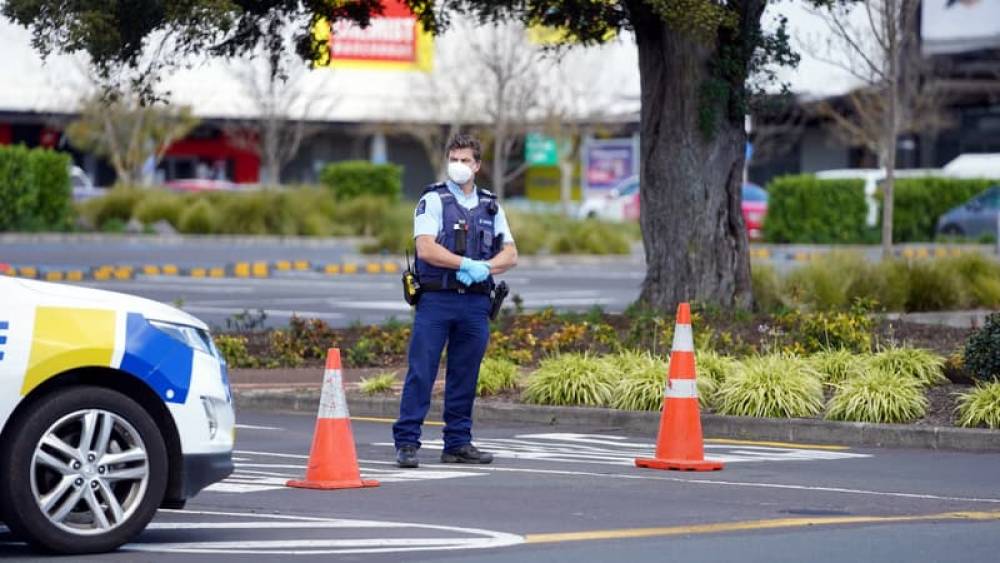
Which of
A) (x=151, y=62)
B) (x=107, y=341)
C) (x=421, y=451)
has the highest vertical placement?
(x=151, y=62)

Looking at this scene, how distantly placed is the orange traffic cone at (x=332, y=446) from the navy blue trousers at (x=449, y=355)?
883 mm

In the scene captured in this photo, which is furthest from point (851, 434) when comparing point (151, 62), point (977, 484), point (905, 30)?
point (905, 30)

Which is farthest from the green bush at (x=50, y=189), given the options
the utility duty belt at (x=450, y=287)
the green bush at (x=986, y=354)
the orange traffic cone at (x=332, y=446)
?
the orange traffic cone at (x=332, y=446)

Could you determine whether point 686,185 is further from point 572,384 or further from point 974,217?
point 974,217

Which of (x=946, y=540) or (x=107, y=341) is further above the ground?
(x=107, y=341)

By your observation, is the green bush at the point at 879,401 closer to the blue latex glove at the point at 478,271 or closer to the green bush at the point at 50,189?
the blue latex glove at the point at 478,271

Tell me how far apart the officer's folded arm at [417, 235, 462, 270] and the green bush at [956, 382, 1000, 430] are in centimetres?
397

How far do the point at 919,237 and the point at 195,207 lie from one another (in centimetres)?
1685

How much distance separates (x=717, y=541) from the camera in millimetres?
8375

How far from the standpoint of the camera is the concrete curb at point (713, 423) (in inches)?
494

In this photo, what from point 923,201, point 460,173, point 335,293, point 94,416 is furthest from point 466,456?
point 923,201

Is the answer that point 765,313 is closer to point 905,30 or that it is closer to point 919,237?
point 905,30

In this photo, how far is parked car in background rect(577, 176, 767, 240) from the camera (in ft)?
159

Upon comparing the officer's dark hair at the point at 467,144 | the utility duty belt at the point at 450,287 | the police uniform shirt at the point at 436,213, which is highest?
the officer's dark hair at the point at 467,144
